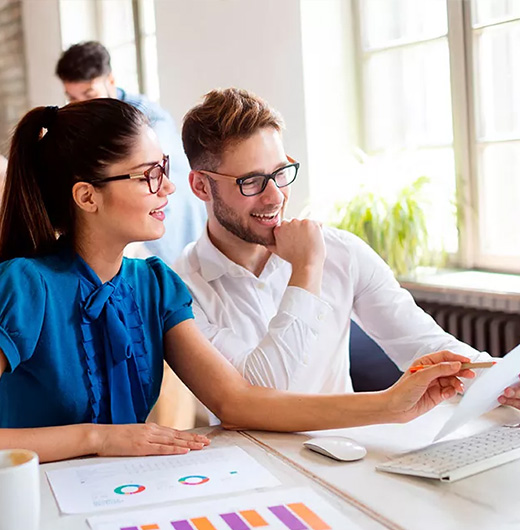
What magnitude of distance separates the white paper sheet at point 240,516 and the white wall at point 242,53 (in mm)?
2686

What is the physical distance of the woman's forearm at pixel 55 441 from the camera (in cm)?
137

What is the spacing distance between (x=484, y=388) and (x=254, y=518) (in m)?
0.36

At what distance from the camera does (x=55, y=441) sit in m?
1.38

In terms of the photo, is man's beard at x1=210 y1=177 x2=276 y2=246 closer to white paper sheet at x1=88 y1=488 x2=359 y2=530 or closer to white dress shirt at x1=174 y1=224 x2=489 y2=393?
white dress shirt at x1=174 y1=224 x2=489 y2=393

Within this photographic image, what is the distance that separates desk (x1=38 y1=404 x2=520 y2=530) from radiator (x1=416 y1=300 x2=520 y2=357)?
157 centimetres

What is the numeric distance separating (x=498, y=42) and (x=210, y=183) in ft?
5.63

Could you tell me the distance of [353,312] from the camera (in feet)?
6.88

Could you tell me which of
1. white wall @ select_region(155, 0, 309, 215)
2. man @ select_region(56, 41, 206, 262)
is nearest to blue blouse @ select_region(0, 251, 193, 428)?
man @ select_region(56, 41, 206, 262)

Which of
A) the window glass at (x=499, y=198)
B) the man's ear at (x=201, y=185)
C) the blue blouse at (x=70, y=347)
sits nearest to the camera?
the blue blouse at (x=70, y=347)

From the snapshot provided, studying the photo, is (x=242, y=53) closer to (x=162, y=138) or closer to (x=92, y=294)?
(x=162, y=138)

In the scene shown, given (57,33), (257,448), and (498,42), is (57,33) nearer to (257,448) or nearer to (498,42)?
(498,42)

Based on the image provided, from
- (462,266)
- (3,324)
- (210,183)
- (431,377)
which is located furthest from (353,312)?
(462,266)

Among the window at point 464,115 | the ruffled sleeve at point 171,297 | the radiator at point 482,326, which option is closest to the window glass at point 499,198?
the window at point 464,115

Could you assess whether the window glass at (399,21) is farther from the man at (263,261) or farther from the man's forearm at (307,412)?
the man's forearm at (307,412)
